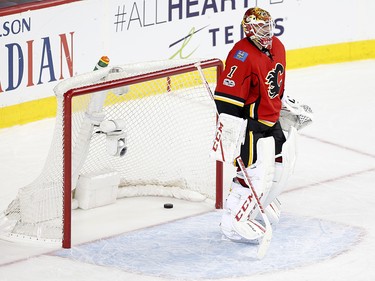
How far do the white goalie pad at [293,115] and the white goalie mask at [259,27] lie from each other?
A: 1.41ft

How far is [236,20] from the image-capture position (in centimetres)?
968

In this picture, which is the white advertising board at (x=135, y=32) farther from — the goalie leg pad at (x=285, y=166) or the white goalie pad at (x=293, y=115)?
the goalie leg pad at (x=285, y=166)

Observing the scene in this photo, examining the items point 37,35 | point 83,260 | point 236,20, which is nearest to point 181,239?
point 83,260

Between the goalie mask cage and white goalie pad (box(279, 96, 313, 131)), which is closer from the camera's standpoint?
the goalie mask cage

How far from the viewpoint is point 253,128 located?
666 centimetres

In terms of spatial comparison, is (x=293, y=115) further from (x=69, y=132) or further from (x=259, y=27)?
(x=69, y=132)

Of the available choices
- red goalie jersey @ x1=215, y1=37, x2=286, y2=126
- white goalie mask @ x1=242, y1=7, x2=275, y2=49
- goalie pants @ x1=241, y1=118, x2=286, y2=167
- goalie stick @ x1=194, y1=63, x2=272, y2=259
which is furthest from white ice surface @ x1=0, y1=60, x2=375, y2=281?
white goalie mask @ x1=242, y1=7, x2=275, y2=49

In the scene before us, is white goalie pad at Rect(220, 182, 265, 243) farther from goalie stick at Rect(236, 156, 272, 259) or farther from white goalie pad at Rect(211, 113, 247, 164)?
white goalie pad at Rect(211, 113, 247, 164)

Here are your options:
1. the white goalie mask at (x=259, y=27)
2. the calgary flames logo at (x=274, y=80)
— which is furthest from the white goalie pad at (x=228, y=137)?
the white goalie mask at (x=259, y=27)

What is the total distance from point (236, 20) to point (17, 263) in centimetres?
368

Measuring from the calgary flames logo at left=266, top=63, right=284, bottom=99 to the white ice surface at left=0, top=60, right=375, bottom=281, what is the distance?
2.59 ft

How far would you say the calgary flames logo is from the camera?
6.61 metres

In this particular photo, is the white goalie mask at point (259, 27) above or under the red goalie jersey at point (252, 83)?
above

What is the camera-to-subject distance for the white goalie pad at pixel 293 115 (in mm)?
6898
